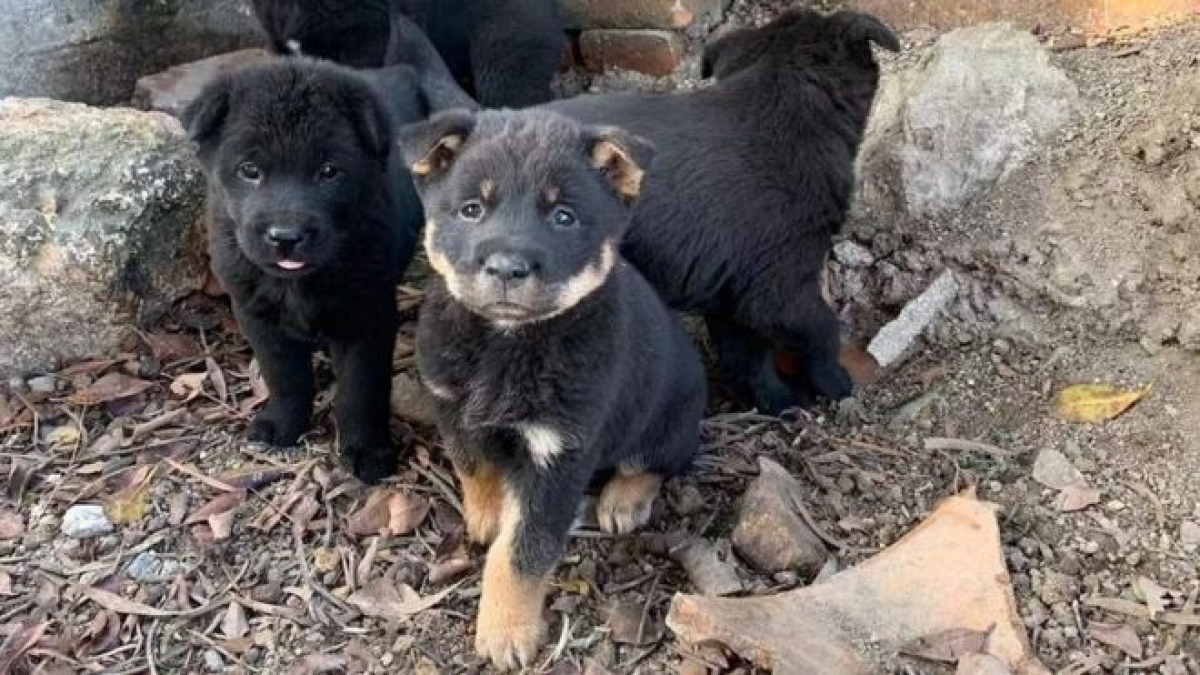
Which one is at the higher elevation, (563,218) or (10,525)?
(563,218)

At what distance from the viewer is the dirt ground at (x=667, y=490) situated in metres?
3.82

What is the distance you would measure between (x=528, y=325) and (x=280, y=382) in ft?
3.89

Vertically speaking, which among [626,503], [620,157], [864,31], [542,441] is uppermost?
[620,157]

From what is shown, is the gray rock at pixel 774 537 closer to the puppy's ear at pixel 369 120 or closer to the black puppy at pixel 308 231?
the black puppy at pixel 308 231

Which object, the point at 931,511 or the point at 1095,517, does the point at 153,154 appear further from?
the point at 1095,517

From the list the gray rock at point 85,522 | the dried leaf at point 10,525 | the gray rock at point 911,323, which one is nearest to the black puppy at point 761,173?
the gray rock at point 911,323

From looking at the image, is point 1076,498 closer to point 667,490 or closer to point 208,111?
point 667,490

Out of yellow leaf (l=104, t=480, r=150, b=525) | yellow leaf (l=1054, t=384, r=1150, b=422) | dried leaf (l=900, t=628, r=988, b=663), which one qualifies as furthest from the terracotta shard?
yellow leaf (l=104, t=480, r=150, b=525)

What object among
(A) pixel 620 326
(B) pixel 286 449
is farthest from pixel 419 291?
(A) pixel 620 326

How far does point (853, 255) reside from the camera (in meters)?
5.35

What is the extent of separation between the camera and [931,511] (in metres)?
4.27

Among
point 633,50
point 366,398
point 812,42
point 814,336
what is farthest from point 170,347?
point 812,42

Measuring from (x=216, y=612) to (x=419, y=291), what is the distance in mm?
1689

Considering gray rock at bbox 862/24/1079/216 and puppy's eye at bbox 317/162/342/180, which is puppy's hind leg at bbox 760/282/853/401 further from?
puppy's eye at bbox 317/162/342/180
